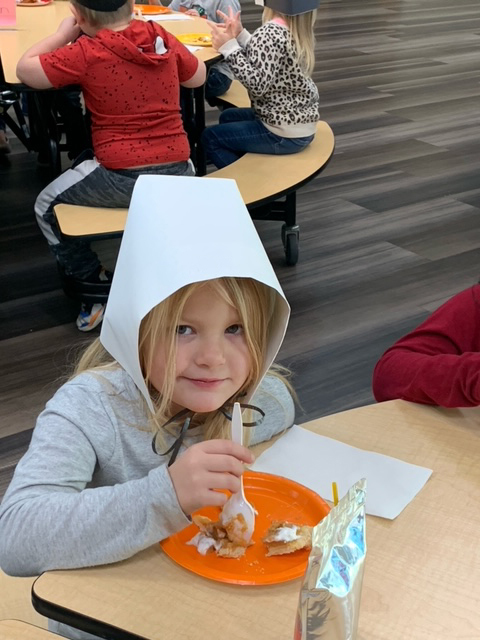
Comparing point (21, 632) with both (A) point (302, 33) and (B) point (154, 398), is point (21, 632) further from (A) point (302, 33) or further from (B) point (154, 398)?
(A) point (302, 33)

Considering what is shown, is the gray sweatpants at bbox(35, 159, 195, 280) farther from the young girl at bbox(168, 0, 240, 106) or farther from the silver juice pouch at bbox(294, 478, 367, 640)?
the silver juice pouch at bbox(294, 478, 367, 640)

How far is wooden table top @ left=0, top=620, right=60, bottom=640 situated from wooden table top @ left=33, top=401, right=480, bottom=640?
0.10 ft

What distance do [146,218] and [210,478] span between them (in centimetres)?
31

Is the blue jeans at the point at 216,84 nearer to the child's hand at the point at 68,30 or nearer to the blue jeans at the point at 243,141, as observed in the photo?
the blue jeans at the point at 243,141

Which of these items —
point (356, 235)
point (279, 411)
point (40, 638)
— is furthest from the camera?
point (356, 235)

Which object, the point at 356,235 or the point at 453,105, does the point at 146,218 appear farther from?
the point at 453,105

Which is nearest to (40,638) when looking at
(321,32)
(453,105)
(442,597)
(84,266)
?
(442,597)

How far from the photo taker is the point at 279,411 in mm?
1200

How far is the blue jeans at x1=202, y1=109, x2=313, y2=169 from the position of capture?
3174 millimetres

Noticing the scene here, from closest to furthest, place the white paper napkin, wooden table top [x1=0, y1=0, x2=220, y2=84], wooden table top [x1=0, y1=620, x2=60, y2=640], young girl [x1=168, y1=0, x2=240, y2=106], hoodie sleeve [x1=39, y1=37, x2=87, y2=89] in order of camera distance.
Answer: wooden table top [x1=0, y1=620, x2=60, y2=640] → the white paper napkin → hoodie sleeve [x1=39, y1=37, x2=87, y2=89] → wooden table top [x1=0, y1=0, x2=220, y2=84] → young girl [x1=168, y1=0, x2=240, y2=106]

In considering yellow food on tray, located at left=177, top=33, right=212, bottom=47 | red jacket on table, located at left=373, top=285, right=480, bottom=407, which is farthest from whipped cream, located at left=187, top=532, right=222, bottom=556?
yellow food on tray, located at left=177, top=33, right=212, bottom=47

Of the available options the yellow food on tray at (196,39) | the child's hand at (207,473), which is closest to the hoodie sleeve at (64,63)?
the yellow food on tray at (196,39)

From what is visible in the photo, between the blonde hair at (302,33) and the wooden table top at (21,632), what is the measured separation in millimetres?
2609

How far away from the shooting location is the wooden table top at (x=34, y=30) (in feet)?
9.56
